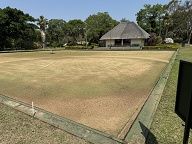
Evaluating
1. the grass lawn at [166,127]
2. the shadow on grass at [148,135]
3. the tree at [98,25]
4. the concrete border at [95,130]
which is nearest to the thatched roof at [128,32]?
the tree at [98,25]

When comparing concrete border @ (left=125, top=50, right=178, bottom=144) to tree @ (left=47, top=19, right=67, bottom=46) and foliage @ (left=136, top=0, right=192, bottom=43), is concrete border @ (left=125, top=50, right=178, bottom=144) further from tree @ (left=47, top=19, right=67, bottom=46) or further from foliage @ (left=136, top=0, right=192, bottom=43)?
tree @ (left=47, top=19, right=67, bottom=46)

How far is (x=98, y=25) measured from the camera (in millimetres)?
49438

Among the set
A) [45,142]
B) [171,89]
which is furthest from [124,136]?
[171,89]

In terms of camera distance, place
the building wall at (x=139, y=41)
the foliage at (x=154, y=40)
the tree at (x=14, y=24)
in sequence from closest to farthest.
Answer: the tree at (x=14, y=24)
the foliage at (x=154, y=40)
the building wall at (x=139, y=41)

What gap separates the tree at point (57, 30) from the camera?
57156 millimetres

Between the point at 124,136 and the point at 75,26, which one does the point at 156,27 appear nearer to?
the point at 75,26

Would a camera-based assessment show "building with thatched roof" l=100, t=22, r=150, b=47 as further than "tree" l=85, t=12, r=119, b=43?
No

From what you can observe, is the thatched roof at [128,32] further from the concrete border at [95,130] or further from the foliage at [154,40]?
the concrete border at [95,130]

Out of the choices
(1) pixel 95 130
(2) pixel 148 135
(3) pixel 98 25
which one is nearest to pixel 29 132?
(1) pixel 95 130

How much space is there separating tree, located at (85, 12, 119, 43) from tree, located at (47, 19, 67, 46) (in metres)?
12.0

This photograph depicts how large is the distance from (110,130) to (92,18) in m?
51.1

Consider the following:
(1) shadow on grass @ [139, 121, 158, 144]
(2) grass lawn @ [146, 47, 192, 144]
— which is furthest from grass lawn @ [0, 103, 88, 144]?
(2) grass lawn @ [146, 47, 192, 144]

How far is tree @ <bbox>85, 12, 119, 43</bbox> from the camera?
47844 millimetres

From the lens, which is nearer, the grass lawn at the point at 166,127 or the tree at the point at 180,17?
the grass lawn at the point at 166,127
